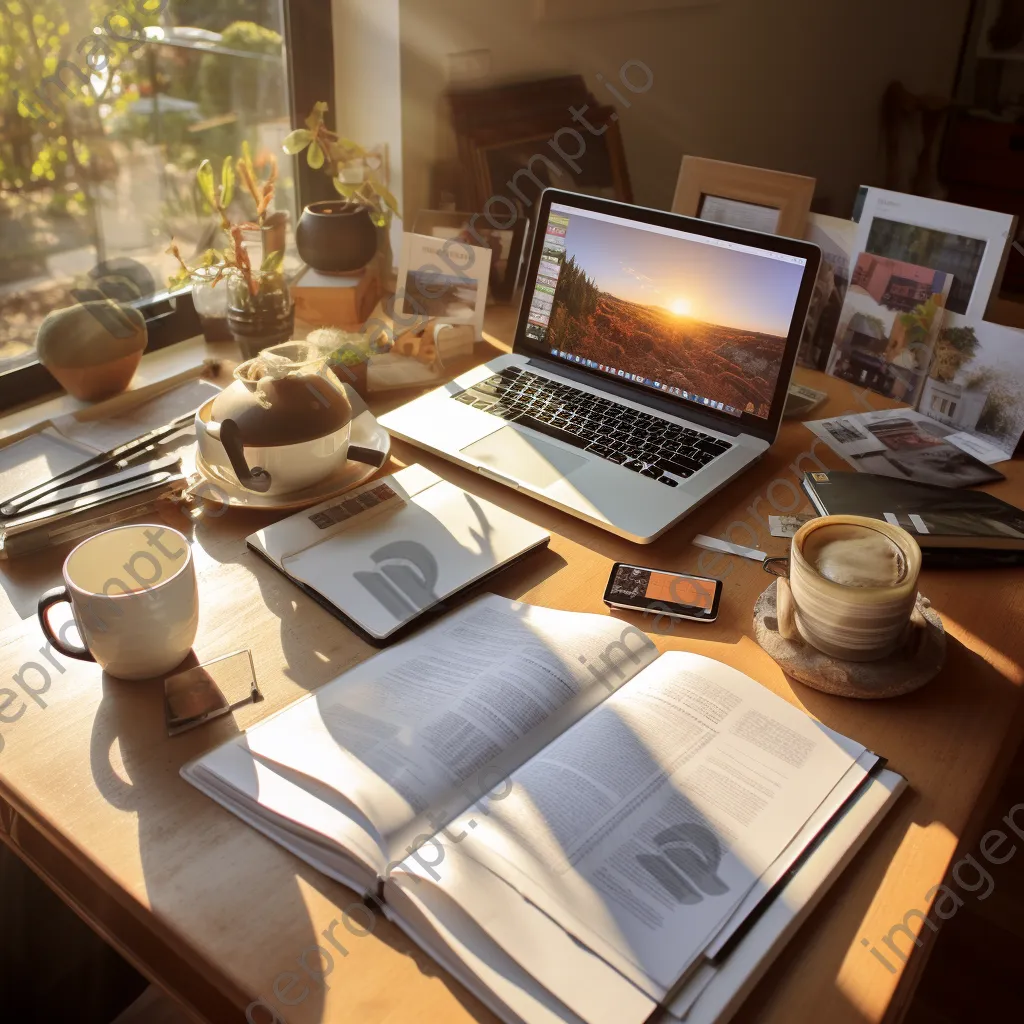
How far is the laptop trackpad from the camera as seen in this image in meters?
1.09

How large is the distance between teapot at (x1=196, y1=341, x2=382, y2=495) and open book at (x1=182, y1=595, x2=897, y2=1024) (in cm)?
28

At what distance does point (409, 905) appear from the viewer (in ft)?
2.06

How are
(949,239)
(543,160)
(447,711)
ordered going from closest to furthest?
(447,711), (949,239), (543,160)

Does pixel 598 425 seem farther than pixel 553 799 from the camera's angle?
Yes

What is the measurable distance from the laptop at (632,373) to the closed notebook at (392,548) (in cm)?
8

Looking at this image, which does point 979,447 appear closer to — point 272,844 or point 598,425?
point 598,425

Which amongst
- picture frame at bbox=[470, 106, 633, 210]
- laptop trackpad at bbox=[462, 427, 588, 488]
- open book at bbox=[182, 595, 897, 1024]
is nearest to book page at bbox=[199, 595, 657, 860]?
open book at bbox=[182, 595, 897, 1024]

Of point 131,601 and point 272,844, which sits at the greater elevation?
point 131,601

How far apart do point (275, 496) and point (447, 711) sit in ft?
1.31

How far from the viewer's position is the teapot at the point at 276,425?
100 centimetres

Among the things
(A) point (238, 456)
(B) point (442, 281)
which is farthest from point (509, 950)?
Result: (B) point (442, 281)

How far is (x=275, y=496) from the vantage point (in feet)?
3.44

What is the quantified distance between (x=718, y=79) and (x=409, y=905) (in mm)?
2103

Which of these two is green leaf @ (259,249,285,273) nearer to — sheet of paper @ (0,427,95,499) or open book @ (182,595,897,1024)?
sheet of paper @ (0,427,95,499)
